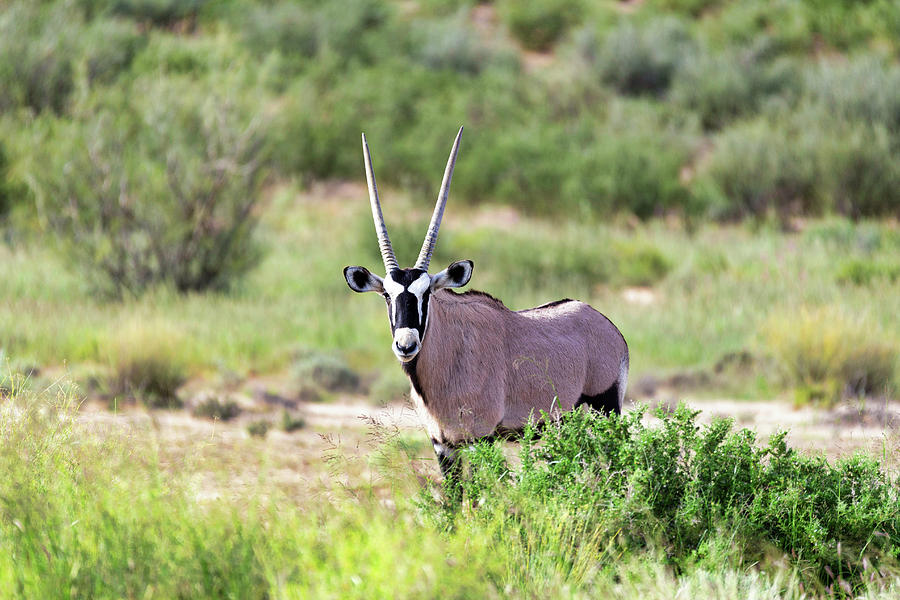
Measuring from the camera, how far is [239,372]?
10.4m

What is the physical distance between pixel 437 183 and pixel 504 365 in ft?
50.7

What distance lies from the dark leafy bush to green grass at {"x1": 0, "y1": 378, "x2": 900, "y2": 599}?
1 cm

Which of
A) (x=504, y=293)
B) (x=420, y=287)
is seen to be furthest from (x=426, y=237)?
(x=504, y=293)

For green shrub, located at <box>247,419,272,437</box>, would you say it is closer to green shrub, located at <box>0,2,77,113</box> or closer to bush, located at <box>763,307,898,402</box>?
bush, located at <box>763,307,898,402</box>

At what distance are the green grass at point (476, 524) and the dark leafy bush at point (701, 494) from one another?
0.01 m

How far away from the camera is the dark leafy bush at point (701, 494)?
4570mm

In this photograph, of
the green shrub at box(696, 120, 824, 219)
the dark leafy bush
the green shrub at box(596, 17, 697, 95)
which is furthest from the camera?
the green shrub at box(596, 17, 697, 95)

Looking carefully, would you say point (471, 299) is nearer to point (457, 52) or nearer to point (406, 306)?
point (406, 306)

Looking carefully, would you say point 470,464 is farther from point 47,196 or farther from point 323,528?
point 47,196

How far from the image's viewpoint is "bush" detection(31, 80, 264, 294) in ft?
43.9

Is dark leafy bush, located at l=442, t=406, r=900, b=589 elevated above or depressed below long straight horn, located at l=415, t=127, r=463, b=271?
below

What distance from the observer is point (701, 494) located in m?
5.00

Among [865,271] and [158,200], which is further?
[158,200]

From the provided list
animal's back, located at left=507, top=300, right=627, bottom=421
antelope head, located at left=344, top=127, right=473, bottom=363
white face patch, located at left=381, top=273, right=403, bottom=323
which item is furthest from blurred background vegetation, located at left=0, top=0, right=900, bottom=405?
white face patch, located at left=381, top=273, right=403, bottom=323
